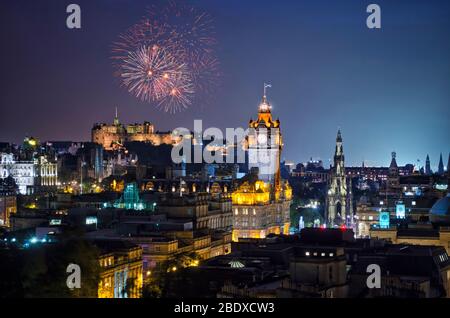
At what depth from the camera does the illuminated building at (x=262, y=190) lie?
118m

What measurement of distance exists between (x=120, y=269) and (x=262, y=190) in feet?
185

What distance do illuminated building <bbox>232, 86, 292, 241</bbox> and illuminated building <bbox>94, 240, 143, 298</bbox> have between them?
39.6 m

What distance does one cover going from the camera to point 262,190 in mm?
121562

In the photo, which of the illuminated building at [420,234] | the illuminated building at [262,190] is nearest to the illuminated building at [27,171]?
the illuminated building at [262,190]

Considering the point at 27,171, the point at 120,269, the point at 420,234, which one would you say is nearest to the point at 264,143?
the point at 27,171

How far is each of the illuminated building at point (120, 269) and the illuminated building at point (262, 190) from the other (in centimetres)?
Answer: 3959

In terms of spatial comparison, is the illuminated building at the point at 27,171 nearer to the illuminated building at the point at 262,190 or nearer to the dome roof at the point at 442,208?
the illuminated building at the point at 262,190

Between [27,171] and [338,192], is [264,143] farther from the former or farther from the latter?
[27,171]

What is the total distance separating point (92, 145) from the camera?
169250 millimetres

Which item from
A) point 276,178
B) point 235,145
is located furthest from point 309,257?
point 235,145
